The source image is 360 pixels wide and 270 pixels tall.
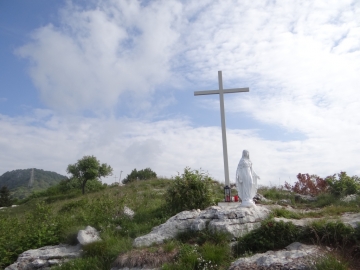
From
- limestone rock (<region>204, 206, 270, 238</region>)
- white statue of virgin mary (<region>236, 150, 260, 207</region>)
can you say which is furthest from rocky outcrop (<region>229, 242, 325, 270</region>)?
white statue of virgin mary (<region>236, 150, 260, 207</region>)

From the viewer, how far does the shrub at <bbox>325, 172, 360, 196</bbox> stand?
14.2 meters

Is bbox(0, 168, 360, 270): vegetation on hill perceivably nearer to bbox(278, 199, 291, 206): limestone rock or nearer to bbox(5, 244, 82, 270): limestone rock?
bbox(5, 244, 82, 270): limestone rock

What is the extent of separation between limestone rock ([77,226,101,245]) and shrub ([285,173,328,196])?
10359 millimetres

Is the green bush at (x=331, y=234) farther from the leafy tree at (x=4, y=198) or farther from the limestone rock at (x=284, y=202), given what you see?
the leafy tree at (x=4, y=198)

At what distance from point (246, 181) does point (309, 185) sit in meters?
7.42

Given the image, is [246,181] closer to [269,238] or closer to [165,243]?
[269,238]

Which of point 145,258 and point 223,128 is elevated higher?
point 223,128

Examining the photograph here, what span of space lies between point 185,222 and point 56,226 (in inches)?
161

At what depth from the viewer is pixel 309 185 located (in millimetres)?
16203

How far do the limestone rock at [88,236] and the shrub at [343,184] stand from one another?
33.3 feet

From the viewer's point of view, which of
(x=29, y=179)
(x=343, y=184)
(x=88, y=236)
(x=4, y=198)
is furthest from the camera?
(x=29, y=179)

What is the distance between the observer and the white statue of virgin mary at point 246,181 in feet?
33.1

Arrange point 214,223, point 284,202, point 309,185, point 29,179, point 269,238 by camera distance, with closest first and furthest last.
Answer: point 269,238 < point 214,223 < point 284,202 < point 309,185 < point 29,179

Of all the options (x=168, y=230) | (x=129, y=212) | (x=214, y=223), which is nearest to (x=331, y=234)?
(x=214, y=223)
